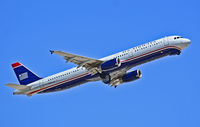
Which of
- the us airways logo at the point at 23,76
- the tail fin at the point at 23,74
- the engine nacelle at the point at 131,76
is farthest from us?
the us airways logo at the point at 23,76

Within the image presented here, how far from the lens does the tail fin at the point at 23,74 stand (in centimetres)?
7388

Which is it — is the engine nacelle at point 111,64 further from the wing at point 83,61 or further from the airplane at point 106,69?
the wing at point 83,61

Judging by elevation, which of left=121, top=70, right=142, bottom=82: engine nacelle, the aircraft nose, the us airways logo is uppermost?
the aircraft nose

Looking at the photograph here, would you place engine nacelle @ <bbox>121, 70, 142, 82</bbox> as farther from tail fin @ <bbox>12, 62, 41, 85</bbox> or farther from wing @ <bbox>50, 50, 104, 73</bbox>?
tail fin @ <bbox>12, 62, 41, 85</bbox>

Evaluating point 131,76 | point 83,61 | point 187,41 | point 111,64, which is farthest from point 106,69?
point 187,41

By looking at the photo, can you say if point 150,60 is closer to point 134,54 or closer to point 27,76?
point 134,54

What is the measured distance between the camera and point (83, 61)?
65.1 metres

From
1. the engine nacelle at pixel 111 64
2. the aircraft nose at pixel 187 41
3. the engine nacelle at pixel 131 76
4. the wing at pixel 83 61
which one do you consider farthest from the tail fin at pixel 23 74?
the aircraft nose at pixel 187 41

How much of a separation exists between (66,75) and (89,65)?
221 inches

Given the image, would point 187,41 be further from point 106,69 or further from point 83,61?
point 83,61

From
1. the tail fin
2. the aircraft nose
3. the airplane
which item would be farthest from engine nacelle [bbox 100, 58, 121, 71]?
the tail fin

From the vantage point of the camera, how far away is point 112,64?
65062 millimetres

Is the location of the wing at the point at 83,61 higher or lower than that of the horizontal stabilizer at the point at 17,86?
higher

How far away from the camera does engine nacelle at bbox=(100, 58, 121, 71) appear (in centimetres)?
6500
